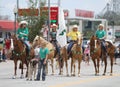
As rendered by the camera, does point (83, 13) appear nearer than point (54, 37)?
No

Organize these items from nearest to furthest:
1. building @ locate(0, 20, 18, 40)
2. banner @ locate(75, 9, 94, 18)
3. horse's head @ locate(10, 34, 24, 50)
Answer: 1. horse's head @ locate(10, 34, 24, 50)
2. building @ locate(0, 20, 18, 40)
3. banner @ locate(75, 9, 94, 18)

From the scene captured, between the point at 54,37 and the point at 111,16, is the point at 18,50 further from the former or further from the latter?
the point at 111,16

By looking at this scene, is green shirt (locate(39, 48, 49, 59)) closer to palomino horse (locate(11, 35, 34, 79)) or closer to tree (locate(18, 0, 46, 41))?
palomino horse (locate(11, 35, 34, 79))

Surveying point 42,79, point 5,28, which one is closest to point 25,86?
point 42,79

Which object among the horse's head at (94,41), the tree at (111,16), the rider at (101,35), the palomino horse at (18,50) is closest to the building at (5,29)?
the rider at (101,35)

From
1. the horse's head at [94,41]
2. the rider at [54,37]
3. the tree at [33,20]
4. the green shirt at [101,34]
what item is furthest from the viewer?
the tree at [33,20]

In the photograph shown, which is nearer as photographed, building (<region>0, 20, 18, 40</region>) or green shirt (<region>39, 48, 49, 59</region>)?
green shirt (<region>39, 48, 49, 59</region>)

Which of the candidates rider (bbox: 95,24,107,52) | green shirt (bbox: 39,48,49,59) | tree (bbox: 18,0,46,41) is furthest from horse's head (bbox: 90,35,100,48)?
tree (bbox: 18,0,46,41)

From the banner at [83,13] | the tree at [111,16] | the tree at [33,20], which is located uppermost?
the tree at [33,20]

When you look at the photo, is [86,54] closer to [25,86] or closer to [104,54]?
[104,54]

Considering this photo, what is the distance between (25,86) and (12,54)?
4.88 m

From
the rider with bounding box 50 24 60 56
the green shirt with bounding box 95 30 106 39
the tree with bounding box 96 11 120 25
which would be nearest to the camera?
the rider with bounding box 50 24 60 56

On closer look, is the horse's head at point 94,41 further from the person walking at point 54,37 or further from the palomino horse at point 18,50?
the palomino horse at point 18,50

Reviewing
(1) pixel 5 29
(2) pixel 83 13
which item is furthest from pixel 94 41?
(2) pixel 83 13
